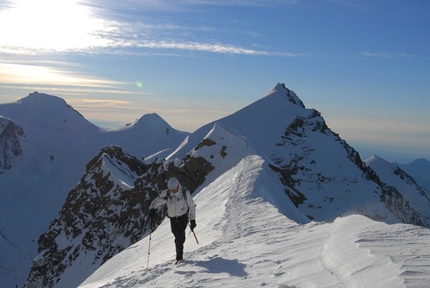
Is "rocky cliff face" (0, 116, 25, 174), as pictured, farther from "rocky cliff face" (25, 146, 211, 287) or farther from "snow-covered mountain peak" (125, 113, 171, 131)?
"rocky cliff face" (25, 146, 211, 287)

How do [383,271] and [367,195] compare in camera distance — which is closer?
[383,271]

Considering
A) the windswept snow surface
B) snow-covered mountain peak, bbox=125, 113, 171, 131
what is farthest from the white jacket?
snow-covered mountain peak, bbox=125, 113, 171, 131

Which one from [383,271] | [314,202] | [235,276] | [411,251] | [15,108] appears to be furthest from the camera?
[15,108]

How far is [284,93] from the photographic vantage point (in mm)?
85688

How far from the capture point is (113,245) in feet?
189

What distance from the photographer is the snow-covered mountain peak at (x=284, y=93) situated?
84.7m

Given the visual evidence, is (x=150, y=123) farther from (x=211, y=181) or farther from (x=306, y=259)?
(x=306, y=259)

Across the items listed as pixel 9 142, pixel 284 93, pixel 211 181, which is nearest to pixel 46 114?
pixel 9 142

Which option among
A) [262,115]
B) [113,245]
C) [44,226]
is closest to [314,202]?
[262,115]

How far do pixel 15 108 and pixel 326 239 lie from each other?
190 meters

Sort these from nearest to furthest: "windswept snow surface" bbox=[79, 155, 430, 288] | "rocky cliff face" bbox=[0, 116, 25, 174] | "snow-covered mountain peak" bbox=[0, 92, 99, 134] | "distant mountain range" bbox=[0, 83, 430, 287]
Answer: "windswept snow surface" bbox=[79, 155, 430, 288] < "distant mountain range" bbox=[0, 83, 430, 287] < "rocky cliff face" bbox=[0, 116, 25, 174] < "snow-covered mountain peak" bbox=[0, 92, 99, 134]

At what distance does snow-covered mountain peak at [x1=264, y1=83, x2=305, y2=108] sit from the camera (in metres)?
84.7

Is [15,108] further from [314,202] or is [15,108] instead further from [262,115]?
[314,202]

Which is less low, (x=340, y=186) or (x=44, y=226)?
(x=340, y=186)
